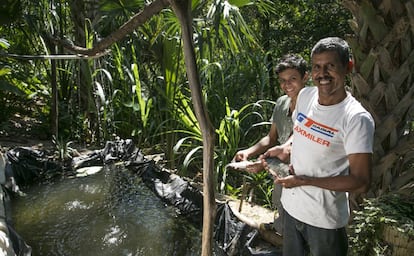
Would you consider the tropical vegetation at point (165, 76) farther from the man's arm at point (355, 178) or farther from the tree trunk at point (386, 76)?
the man's arm at point (355, 178)

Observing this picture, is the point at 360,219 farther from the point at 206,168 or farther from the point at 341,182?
the point at 206,168

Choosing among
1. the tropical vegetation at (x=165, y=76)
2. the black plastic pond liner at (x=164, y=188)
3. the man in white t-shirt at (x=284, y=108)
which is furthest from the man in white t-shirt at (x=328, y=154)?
the tropical vegetation at (x=165, y=76)

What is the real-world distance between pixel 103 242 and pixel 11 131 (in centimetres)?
328

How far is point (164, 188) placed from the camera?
340 centimetres

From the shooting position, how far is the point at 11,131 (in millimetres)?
5125

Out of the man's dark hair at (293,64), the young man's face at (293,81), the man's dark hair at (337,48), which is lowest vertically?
the young man's face at (293,81)

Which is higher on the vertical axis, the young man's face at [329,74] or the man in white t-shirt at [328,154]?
the young man's face at [329,74]

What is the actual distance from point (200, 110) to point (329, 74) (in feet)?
1.44

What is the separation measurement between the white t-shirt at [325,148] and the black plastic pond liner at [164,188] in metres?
0.96

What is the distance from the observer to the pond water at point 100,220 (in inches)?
98.3

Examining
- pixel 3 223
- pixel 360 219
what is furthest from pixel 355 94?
pixel 3 223

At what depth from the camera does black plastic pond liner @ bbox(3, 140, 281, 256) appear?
2.39 metres

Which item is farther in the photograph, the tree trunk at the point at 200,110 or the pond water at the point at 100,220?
the pond water at the point at 100,220

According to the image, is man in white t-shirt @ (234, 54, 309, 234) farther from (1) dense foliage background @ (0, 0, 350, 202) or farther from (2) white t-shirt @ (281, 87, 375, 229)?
(1) dense foliage background @ (0, 0, 350, 202)
